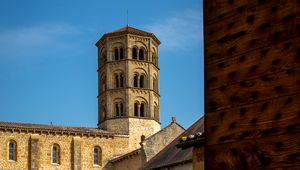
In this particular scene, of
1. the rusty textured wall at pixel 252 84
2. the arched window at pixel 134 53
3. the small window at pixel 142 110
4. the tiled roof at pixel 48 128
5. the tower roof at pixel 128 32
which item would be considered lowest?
the rusty textured wall at pixel 252 84

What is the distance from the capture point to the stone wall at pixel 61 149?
49844mm

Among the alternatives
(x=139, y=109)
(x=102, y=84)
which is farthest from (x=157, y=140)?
(x=102, y=84)

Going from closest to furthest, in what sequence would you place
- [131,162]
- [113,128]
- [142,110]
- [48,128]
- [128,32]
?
[131,162] → [48,128] → [113,128] → [142,110] → [128,32]

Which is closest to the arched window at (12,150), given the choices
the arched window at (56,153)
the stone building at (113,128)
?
the stone building at (113,128)

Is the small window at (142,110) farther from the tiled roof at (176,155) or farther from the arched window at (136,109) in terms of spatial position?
the tiled roof at (176,155)

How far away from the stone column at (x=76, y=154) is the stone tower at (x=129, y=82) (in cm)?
405

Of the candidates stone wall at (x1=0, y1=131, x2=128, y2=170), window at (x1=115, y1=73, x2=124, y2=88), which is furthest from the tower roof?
stone wall at (x1=0, y1=131, x2=128, y2=170)

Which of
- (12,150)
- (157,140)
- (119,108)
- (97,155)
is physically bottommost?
(97,155)

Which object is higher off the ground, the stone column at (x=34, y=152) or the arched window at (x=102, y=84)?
the arched window at (x=102, y=84)

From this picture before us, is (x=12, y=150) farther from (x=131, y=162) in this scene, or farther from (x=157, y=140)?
(x=157, y=140)

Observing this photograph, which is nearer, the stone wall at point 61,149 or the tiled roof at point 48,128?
the stone wall at point 61,149

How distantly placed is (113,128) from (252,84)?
168 feet

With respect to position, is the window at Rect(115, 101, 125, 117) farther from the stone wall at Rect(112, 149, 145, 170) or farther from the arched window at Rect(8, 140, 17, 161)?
the arched window at Rect(8, 140, 17, 161)

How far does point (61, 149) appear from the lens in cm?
5194
